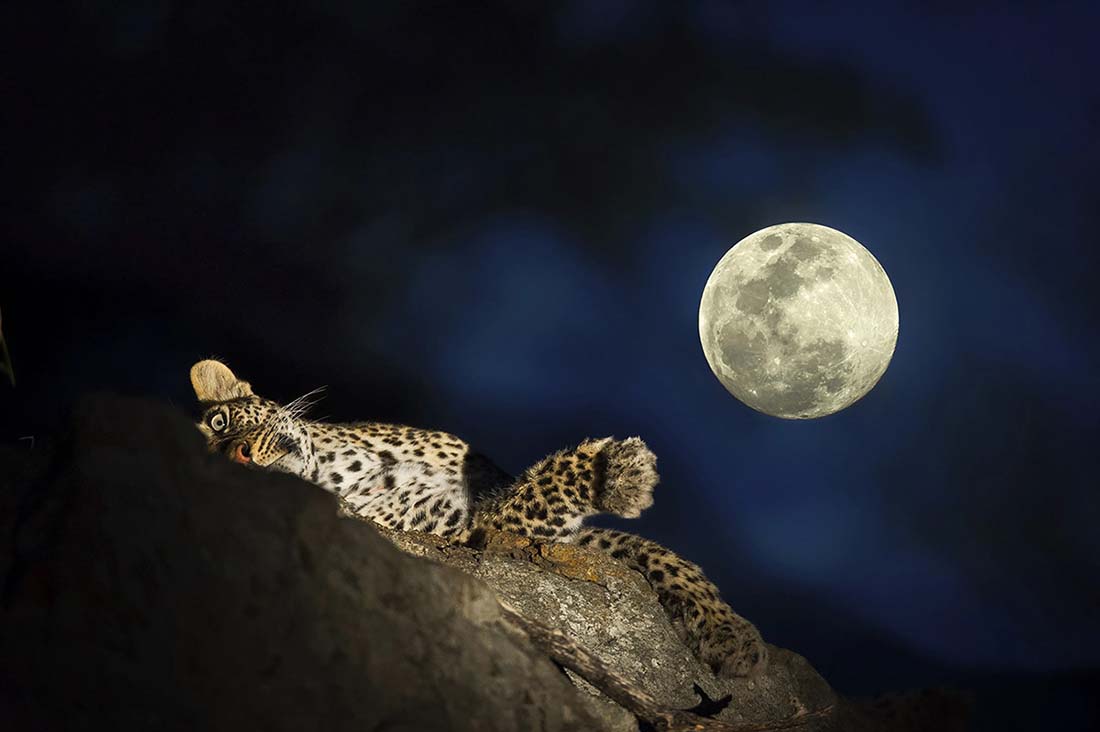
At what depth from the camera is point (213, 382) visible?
5984mm

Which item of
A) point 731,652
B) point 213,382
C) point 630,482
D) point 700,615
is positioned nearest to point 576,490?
point 630,482

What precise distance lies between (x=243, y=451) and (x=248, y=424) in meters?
0.24

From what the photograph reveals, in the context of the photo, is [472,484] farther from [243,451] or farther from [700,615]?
[700,615]

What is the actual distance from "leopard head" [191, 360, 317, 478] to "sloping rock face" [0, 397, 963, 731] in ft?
8.55

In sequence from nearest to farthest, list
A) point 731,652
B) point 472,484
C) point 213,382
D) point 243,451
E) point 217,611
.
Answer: point 217,611 → point 731,652 → point 243,451 → point 213,382 → point 472,484

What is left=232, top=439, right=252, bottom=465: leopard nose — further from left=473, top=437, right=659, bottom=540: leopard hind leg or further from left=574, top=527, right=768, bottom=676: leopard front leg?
left=574, top=527, right=768, bottom=676: leopard front leg

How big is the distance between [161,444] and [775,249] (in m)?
6.17

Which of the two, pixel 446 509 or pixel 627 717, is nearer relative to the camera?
pixel 627 717

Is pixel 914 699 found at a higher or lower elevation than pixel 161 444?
lower

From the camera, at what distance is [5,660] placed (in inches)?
83.7

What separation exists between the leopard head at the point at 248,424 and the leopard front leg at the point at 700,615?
6.08ft

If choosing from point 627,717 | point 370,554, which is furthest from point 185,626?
point 627,717

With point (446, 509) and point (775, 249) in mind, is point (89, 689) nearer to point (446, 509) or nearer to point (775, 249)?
point (446, 509)

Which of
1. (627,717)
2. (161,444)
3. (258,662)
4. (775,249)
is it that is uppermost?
(775,249)
